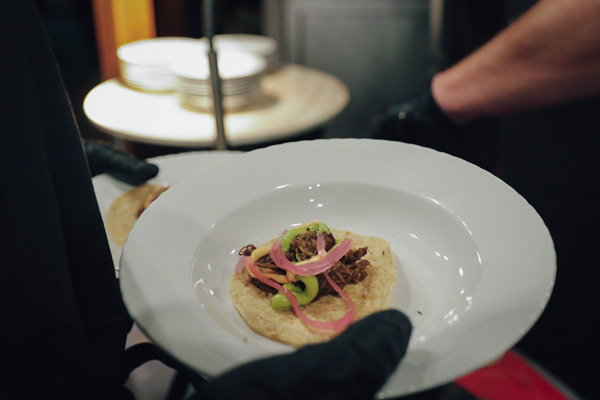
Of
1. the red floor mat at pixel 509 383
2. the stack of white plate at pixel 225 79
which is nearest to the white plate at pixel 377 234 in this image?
the red floor mat at pixel 509 383

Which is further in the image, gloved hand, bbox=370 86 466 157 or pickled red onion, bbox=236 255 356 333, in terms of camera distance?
gloved hand, bbox=370 86 466 157

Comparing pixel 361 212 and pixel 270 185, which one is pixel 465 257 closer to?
pixel 361 212

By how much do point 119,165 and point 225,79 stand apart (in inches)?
28.3

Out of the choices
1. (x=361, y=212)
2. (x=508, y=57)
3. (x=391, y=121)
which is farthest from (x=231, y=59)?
(x=361, y=212)

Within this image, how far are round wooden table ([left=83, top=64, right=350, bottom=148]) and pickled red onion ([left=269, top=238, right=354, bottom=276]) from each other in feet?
2.55

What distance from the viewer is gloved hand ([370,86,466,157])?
4.61ft

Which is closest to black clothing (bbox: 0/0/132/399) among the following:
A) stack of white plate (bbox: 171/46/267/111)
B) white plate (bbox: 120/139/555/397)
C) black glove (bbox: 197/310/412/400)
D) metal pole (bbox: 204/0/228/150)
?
white plate (bbox: 120/139/555/397)

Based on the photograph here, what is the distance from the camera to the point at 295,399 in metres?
0.47

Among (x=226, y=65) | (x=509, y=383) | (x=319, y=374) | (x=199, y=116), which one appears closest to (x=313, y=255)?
(x=319, y=374)

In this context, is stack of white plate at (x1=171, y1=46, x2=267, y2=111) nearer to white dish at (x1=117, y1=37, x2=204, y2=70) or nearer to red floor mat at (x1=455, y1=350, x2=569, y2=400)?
white dish at (x1=117, y1=37, x2=204, y2=70)

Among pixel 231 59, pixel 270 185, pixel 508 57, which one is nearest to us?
pixel 270 185

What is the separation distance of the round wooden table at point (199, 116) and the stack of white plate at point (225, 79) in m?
0.05

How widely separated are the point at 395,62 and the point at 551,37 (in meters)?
2.14

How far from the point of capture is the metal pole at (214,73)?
1049 millimetres
